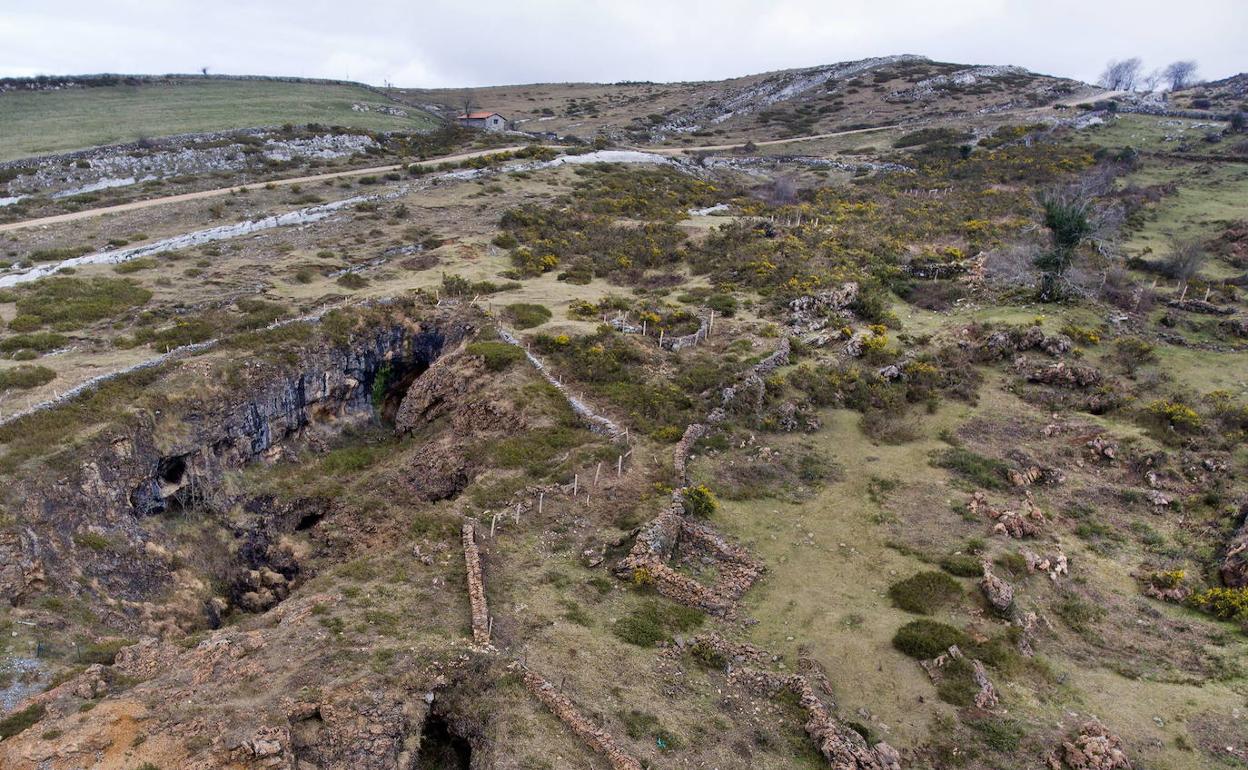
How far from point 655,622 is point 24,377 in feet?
80.4

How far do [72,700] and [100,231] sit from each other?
135ft

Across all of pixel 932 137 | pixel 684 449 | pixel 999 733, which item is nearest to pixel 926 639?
pixel 999 733

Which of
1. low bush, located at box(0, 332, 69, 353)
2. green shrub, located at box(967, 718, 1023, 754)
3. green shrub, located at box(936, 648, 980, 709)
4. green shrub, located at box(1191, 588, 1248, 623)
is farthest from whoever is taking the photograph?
low bush, located at box(0, 332, 69, 353)

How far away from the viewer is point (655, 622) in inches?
640

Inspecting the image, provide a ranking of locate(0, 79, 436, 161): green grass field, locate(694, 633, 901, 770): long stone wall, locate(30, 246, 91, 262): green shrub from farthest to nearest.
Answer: locate(0, 79, 436, 161): green grass field
locate(30, 246, 91, 262): green shrub
locate(694, 633, 901, 770): long stone wall

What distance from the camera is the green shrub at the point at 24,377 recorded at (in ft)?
77.6

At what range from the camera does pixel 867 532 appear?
796 inches

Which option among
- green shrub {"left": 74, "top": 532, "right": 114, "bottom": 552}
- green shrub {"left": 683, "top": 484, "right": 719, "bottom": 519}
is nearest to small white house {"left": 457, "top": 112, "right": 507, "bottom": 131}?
green shrub {"left": 74, "top": 532, "right": 114, "bottom": 552}

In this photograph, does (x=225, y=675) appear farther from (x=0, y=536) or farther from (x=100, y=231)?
(x=100, y=231)

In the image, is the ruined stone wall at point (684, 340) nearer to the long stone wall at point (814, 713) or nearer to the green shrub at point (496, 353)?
the green shrub at point (496, 353)

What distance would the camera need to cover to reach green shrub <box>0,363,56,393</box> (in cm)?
2366

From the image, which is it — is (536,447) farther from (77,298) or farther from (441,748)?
(77,298)

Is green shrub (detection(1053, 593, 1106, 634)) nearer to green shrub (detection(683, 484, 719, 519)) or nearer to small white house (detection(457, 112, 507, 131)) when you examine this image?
green shrub (detection(683, 484, 719, 519))

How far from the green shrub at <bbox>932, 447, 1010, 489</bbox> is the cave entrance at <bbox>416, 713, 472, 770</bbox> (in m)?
18.0
